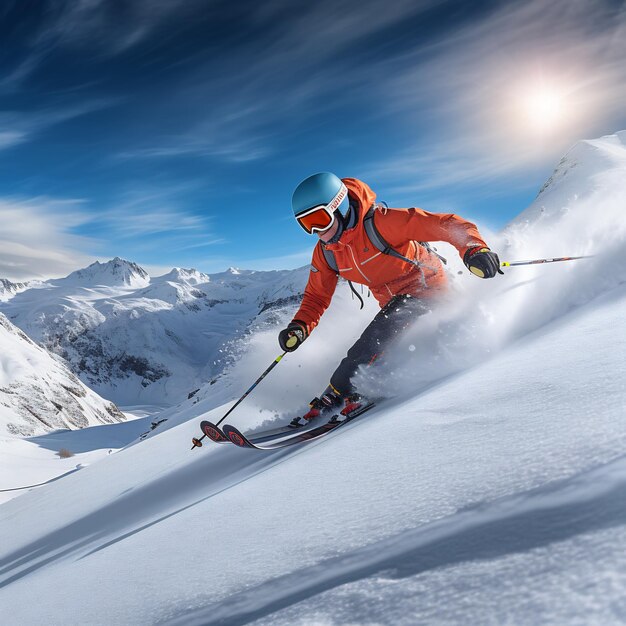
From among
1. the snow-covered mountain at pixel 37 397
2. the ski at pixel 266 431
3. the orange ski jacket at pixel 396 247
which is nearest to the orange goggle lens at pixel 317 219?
the orange ski jacket at pixel 396 247

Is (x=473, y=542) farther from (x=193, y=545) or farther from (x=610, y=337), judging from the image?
(x=610, y=337)

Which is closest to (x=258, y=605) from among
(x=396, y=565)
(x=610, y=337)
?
(x=396, y=565)

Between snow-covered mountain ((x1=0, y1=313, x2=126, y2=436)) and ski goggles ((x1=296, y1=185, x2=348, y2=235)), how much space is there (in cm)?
4575

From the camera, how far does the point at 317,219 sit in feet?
16.1

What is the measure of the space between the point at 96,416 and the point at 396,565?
8051 centimetres

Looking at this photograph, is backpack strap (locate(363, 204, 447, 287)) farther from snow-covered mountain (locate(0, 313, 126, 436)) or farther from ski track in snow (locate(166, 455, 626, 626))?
snow-covered mountain (locate(0, 313, 126, 436))

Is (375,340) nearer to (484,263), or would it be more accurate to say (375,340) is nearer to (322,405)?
(322,405)

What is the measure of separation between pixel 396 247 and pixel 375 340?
1086 millimetres

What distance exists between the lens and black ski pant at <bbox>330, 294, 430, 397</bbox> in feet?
15.8

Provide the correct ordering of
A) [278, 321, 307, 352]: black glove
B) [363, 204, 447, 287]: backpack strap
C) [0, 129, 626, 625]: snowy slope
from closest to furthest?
[0, 129, 626, 625]: snowy slope → [363, 204, 447, 287]: backpack strap → [278, 321, 307, 352]: black glove

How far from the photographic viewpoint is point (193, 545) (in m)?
2.05

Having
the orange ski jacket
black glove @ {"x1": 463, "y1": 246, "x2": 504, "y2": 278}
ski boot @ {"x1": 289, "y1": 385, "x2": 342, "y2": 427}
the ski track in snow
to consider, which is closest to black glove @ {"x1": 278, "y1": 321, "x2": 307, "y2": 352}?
the orange ski jacket

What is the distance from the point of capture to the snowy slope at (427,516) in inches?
36.4

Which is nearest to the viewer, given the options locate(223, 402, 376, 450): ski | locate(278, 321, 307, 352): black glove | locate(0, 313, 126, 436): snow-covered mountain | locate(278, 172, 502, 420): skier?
locate(223, 402, 376, 450): ski
